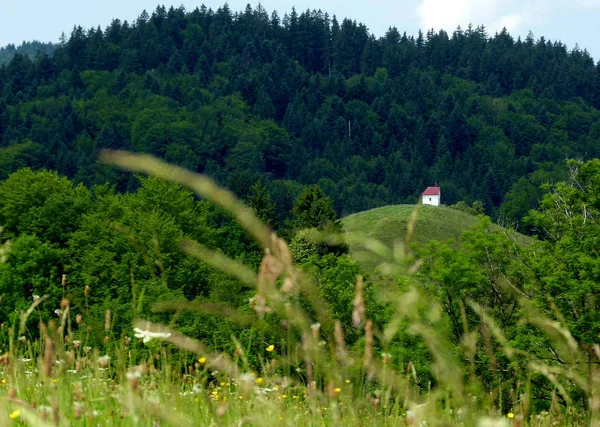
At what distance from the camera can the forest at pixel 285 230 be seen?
11.0 feet

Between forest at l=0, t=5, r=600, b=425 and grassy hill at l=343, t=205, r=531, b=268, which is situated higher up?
forest at l=0, t=5, r=600, b=425

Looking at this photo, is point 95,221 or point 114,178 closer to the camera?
point 95,221

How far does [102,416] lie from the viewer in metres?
3.53

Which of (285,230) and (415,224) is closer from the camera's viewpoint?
(285,230)

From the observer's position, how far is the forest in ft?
11.0

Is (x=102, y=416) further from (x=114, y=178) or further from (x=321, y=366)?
(x=114, y=178)

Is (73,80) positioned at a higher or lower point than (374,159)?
higher

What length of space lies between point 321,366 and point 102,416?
1.09 m

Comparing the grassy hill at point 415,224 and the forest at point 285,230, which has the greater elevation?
the forest at point 285,230

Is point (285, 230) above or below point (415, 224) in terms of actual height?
above

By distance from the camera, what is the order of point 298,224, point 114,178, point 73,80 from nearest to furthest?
1. point 298,224
2. point 114,178
3. point 73,80

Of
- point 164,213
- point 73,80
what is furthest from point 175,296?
point 73,80

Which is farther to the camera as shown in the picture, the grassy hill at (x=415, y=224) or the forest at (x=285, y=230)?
the grassy hill at (x=415, y=224)

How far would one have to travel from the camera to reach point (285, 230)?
6209 centimetres
